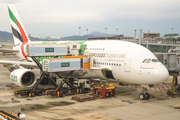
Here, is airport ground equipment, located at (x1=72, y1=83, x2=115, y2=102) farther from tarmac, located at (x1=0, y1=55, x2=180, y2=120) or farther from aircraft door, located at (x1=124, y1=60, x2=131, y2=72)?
aircraft door, located at (x1=124, y1=60, x2=131, y2=72)

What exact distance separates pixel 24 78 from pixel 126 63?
30.3 ft

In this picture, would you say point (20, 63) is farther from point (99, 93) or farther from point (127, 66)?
point (127, 66)

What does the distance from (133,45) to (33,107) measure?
30.1 feet

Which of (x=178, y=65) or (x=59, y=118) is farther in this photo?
(x=178, y=65)

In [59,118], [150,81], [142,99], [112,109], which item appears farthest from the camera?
[142,99]

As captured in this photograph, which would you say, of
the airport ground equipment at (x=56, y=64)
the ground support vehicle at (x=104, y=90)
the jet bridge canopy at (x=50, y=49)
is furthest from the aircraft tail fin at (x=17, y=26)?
the ground support vehicle at (x=104, y=90)

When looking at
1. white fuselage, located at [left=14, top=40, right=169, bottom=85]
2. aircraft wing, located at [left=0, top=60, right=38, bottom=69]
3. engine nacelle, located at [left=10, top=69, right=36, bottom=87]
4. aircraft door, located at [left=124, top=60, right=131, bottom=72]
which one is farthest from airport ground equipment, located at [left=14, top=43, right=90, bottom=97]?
aircraft wing, located at [left=0, top=60, right=38, bottom=69]

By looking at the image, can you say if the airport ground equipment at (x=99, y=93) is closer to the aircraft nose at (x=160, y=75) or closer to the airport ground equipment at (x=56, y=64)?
the airport ground equipment at (x=56, y=64)

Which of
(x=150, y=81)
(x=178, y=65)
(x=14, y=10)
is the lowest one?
(x=150, y=81)

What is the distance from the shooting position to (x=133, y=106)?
14.1 m

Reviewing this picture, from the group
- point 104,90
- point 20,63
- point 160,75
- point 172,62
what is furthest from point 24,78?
point 172,62

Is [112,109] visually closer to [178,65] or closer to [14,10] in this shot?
[178,65]

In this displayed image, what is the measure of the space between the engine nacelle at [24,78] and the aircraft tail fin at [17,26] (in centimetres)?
884

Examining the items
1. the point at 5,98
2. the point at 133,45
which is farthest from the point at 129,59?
the point at 5,98
